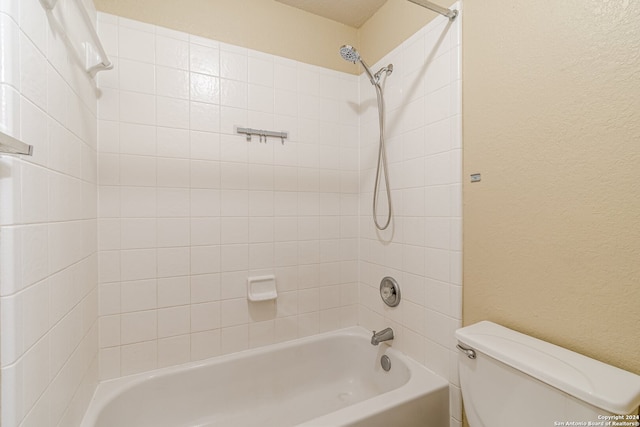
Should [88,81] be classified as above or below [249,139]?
above

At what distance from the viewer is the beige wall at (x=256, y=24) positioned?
1383 millimetres

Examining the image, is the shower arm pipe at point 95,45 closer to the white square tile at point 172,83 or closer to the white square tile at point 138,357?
the white square tile at point 172,83

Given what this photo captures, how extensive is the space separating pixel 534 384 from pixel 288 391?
1272mm

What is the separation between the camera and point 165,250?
55.3 inches

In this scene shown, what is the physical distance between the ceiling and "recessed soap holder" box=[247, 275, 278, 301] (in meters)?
1.67

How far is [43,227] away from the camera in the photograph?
2.49 feet

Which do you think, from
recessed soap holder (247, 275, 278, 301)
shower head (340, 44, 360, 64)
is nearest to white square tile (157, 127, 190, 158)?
recessed soap holder (247, 275, 278, 301)

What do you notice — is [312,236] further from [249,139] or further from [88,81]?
[88,81]

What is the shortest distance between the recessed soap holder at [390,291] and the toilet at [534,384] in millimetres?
521

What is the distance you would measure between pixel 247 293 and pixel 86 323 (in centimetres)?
70

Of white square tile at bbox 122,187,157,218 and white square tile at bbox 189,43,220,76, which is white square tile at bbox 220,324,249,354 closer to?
white square tile at bbox 122,187,157,218

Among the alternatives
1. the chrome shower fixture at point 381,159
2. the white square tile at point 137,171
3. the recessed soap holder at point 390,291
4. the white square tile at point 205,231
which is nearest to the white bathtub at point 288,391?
the recessed soap holder at point 390,291

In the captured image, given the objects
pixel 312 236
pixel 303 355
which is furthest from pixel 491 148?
pixel 303 355

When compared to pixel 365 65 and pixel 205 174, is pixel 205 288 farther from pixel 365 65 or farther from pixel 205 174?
pixel 365 65
